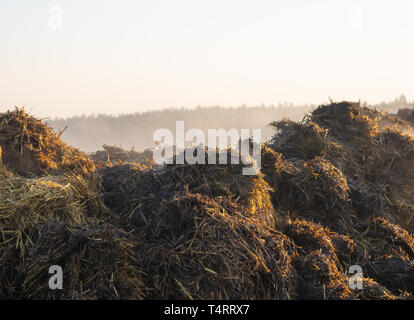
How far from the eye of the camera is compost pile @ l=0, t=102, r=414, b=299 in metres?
3.04

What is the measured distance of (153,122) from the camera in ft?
136

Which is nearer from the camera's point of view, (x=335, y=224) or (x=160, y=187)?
(x=160, y=187)

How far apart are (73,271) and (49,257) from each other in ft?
0.81

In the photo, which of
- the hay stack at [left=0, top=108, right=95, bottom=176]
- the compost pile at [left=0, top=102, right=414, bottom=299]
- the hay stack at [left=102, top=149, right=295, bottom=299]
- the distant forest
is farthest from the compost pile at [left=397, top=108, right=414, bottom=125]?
the distant forest

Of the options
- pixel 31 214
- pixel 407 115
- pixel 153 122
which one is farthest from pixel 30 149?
pixel 153 122

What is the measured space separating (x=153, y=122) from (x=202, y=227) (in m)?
38.8

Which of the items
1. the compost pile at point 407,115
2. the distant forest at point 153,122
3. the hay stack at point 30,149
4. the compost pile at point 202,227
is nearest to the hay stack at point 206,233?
the compost pile at point 202,227

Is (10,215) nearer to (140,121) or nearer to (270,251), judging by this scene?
(270,251)

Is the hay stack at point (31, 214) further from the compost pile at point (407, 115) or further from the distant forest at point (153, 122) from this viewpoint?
the distant forest at point (153, 122)

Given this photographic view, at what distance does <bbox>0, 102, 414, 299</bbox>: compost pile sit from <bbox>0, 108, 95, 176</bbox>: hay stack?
1cm

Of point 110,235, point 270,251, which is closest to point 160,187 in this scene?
point 110,235

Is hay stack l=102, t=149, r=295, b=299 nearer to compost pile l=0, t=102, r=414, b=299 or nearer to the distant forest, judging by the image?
compost pile l=0, t=102, r=414, b=299

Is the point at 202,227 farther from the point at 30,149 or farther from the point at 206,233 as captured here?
the point at 30,149
